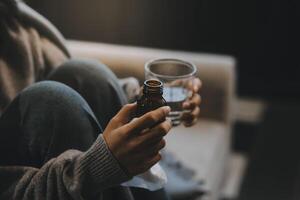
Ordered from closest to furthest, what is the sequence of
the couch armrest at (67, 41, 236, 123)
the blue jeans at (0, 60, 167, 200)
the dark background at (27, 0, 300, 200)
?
the blue jeans at (0, 60, 167, 200)
the couch armrest at (67, 41, 236, 123)
the dark background at (27, 0, 300, 200)

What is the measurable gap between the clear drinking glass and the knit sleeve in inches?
8.6

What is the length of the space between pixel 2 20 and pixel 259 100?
1.47m

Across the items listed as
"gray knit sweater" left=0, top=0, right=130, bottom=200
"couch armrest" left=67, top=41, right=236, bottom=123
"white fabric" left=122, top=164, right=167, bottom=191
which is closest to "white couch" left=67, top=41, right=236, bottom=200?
"couch armrest" left=67, top=41, right=236, bottom=123

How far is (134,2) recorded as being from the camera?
7.90ft

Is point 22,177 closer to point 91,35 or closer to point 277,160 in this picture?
point 277,160

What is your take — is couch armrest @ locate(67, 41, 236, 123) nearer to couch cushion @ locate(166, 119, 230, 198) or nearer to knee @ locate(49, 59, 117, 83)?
couch cushion @ locate(166, 119, 230, 198)

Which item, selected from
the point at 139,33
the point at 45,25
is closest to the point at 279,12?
the point at 139,33

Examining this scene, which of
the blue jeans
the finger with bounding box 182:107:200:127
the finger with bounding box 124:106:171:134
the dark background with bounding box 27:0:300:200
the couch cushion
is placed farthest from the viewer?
the dark background with bounding box 27:0:300:200

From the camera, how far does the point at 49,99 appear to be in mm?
948

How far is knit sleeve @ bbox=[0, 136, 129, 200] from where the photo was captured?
2.73 feet

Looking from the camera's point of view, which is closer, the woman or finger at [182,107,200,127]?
the woman

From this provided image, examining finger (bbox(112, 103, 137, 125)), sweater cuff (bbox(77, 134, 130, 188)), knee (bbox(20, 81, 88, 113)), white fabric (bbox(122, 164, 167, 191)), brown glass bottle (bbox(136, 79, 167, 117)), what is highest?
brown glass bottle (bbox(136, 79, 167, 117))

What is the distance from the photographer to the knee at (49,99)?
944 millimetres

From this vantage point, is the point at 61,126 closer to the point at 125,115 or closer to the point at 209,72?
the point at 125,115
